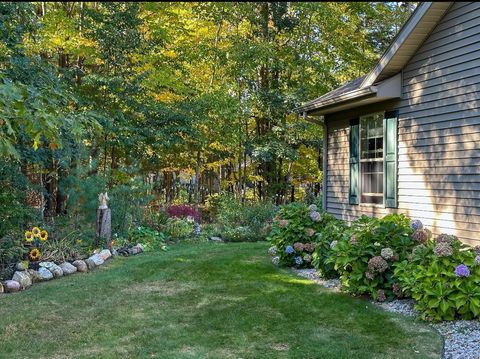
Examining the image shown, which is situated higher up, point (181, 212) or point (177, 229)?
point (181, 212)

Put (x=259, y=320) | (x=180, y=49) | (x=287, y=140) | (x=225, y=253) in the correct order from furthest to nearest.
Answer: (x=287, y=140), (x=180, y=49), (x=225, y=253), (x=259, y=320)

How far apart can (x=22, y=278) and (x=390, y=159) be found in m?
5.50

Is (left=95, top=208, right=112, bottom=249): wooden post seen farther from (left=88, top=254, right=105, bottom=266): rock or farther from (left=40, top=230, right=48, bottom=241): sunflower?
(left=40, top=230, right=48, bottom=241): sunflower

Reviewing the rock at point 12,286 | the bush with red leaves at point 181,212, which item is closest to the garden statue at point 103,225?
the rock at point 12,286

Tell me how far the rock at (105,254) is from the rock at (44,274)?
1.28m

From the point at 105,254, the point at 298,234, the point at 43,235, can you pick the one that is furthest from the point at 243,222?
the point at 43,235

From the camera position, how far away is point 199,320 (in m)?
4.66

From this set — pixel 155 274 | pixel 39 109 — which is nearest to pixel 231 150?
pixel 155 274

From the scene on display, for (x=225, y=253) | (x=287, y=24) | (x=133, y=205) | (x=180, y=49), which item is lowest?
(x=225, y=253)

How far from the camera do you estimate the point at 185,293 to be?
228 inches

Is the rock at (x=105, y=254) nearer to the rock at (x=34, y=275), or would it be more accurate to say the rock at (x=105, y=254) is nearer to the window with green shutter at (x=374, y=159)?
the rock at (x=34, y=275)

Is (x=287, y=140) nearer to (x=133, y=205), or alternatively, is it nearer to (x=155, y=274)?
(x=133, y=205)

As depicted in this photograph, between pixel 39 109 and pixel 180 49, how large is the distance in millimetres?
10396

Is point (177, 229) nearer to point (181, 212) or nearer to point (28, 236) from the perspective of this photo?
point (181, 212)
